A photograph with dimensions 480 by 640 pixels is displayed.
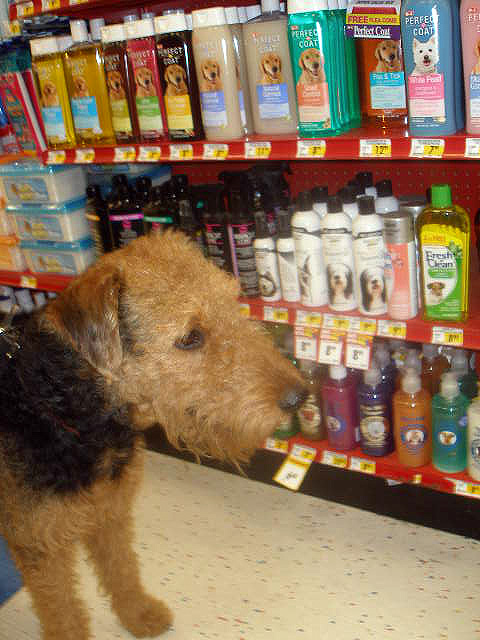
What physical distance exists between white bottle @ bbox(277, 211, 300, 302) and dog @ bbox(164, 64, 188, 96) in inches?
21.9

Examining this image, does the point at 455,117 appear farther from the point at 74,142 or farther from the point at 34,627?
the point at 34,627

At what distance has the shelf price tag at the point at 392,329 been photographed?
1986 mm

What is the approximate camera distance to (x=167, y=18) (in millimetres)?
2068

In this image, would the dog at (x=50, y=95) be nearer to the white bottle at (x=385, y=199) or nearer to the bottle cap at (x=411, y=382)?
the white bottle at (x=385, y=199)

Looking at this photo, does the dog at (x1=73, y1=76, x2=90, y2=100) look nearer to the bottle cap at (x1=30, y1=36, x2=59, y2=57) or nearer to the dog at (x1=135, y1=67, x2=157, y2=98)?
the bottle cap at (x1=30, y1=36, x2=59, y2=57)

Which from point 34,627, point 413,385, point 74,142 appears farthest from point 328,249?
point 34,627

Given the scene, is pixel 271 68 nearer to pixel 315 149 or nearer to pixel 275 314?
pixel 315 149

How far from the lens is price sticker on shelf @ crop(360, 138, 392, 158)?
176 centimetres

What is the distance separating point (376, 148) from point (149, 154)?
910 millimetres

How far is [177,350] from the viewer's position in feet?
4.64

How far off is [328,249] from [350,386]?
565 mm

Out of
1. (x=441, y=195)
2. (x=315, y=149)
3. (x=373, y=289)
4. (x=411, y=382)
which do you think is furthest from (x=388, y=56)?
(x=411, y=382)

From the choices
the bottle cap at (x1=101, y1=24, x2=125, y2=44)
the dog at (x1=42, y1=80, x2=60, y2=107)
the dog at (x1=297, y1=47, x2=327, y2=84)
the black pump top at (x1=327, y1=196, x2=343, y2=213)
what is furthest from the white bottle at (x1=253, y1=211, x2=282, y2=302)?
the dog at (x1=42, y1=80, x2=60, y2=107)

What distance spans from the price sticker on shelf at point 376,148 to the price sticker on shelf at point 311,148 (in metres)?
0.13
